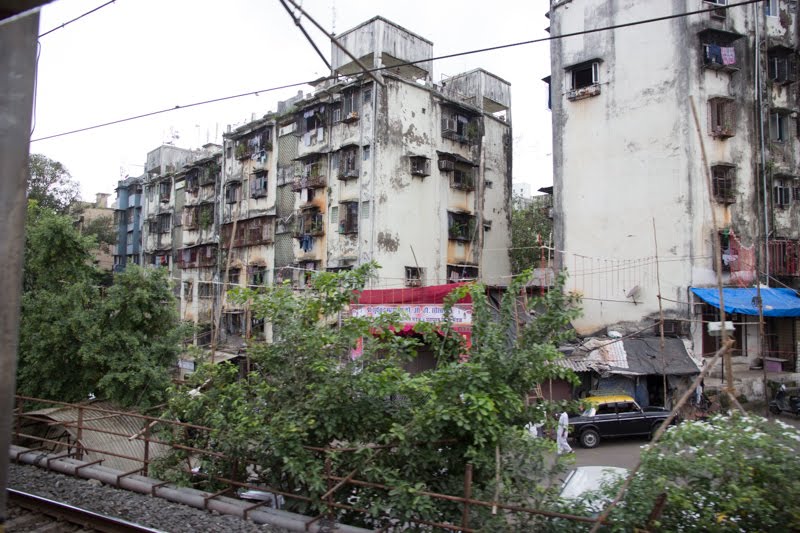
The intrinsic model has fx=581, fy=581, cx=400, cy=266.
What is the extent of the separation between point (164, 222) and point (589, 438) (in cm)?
3608

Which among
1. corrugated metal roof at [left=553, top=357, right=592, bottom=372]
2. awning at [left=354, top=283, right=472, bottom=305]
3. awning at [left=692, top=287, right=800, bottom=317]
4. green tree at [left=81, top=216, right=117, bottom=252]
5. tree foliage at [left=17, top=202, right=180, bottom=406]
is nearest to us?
tree foliage at [left=17, top=202, right=180, bottom=406]

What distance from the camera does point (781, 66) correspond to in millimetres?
23812

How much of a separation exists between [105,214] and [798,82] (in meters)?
54.2

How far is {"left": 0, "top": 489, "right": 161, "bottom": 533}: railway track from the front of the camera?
6.82 metres

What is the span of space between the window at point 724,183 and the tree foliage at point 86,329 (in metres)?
19.7

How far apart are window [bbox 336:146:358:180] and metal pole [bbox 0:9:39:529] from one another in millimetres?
23645

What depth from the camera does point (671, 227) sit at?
2194 cm

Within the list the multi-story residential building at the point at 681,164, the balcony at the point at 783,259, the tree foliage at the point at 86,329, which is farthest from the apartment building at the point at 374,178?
the tree foliage at the point at 86,329

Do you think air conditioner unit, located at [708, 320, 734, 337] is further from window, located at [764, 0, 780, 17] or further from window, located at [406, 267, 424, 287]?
window, located at [764, 0, 780, 17]

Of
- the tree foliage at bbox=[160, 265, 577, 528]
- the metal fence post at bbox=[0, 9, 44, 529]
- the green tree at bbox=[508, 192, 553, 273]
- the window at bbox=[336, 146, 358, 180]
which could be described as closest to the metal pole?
the metal fence post at bbox=[0, 9, 44, 529]

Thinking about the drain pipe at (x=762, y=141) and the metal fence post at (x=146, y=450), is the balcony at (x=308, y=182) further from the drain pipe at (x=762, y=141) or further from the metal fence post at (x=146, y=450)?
the metal fence post at (x=146, y=450)

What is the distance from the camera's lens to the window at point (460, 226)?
95.7 ft

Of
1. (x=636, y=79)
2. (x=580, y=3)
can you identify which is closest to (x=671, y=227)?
(x=636, y=79)

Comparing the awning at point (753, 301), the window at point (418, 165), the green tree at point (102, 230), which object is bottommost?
the awning at point (753, 301)
